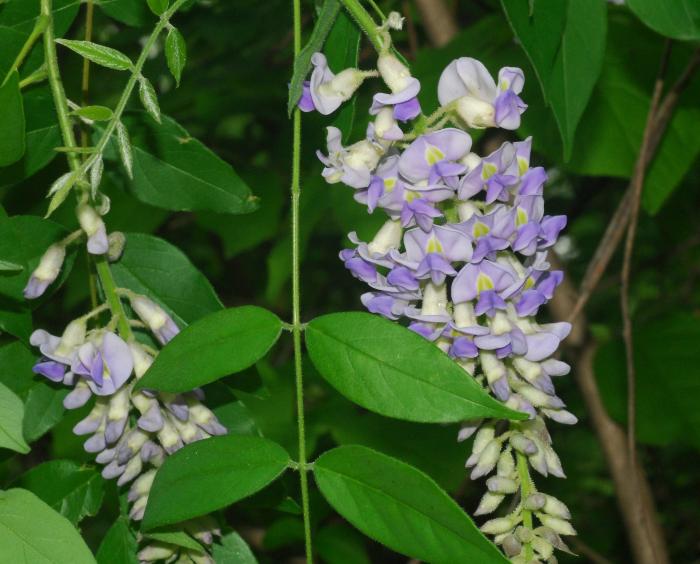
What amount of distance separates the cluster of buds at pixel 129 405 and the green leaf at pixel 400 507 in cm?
17

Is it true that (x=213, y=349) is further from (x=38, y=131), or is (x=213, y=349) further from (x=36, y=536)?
(x=38, y=131)

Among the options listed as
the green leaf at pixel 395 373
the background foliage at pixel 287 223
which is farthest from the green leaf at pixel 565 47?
the green leaf at pixel 395 373

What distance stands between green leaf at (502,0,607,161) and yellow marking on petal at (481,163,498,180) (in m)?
0.28

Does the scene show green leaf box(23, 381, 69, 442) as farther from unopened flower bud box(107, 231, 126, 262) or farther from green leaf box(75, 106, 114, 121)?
green leaf box(75, 106, 114, 121)

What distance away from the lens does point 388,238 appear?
110 cm

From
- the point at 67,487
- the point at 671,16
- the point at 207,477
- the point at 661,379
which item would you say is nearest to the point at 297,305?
the point at 207,477

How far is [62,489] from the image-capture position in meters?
1.34

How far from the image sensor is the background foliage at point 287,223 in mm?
1305

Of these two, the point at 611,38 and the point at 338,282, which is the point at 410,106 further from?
the point at 338,282

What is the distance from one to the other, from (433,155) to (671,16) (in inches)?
21.8

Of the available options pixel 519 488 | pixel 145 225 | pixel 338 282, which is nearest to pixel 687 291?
pixel 338 282

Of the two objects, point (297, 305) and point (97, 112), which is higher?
point (97, 112)

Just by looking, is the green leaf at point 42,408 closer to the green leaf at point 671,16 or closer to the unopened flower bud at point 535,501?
the unopened flower bud at point 535,501

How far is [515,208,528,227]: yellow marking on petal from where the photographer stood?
101cm
